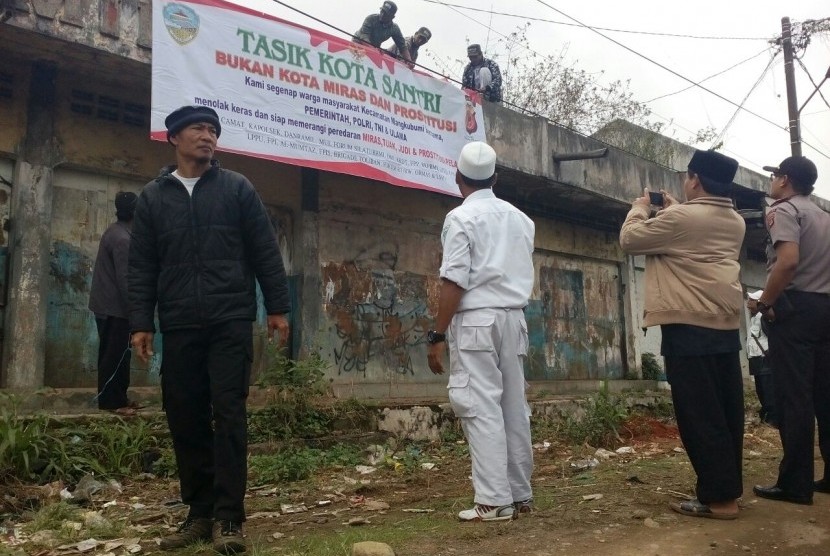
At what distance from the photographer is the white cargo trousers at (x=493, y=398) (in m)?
3.15

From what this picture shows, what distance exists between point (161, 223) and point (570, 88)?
16326 mm

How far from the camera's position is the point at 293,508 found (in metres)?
3.93

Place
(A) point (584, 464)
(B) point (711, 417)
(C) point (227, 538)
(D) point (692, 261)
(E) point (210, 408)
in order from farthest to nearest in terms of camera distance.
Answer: (A) point (584, 464)
(D) point (692, 261)
(B) point (711, 417)
(E) point (210, 408)
(C) point (227, 538)

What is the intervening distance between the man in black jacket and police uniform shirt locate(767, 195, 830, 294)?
2.59 metres

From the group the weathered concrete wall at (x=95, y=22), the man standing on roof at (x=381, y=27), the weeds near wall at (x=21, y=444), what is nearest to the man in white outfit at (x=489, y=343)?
the weeds near wall at (x=21, y=444)

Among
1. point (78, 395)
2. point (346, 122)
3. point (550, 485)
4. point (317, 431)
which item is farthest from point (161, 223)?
point (346, 122)

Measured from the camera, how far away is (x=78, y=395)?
6.04 metres

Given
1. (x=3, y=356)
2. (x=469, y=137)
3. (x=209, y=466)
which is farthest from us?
(x=469, y=137)

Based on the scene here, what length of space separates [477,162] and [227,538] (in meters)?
1.96

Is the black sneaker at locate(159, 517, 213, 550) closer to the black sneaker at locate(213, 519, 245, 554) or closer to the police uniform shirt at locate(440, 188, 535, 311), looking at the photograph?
the black sneaker at locate(213, 519, 245, 554)

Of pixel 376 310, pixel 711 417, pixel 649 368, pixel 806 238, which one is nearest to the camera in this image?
pixel 711 417

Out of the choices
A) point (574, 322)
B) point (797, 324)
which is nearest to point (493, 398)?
point (797, 324)

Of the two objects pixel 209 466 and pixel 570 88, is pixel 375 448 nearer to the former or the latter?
pixel 209 466

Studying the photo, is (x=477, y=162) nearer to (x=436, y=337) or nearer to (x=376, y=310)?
(x=436, y=337)
